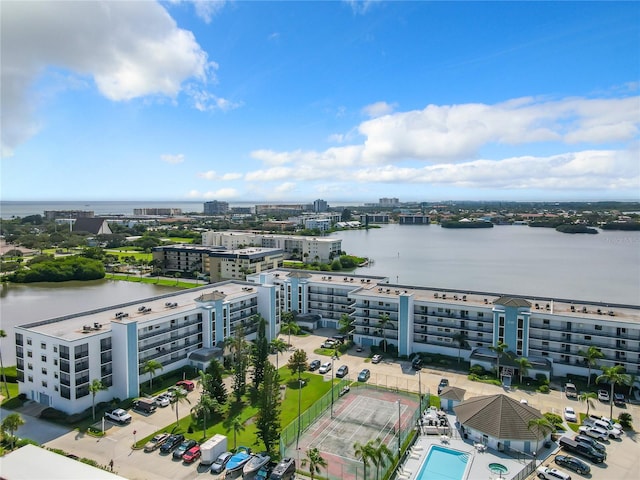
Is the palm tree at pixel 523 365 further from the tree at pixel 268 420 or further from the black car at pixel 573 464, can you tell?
the tree at pixel 268 420

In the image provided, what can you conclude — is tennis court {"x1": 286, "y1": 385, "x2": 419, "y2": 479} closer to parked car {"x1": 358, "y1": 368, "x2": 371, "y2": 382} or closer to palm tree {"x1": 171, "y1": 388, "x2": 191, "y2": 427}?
parked car {"x1": 358, "y1": 368, "x2": 371, "y2": 382}

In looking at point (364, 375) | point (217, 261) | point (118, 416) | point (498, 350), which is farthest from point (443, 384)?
point (217, 261)

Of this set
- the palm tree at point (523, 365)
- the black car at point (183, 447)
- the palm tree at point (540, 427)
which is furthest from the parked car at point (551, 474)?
the black car at point (183, 447)

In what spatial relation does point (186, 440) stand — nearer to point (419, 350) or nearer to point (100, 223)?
point (419, 350)

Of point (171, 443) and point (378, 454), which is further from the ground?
point (378, 454)

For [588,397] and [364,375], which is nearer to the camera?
[588,397]

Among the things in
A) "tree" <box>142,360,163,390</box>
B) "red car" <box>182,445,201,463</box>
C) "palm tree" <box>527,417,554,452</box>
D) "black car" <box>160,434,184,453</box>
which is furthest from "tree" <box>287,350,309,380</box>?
"palm tree" <box>527,417,554,452</box>

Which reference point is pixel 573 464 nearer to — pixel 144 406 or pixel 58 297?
pixel 144 406
